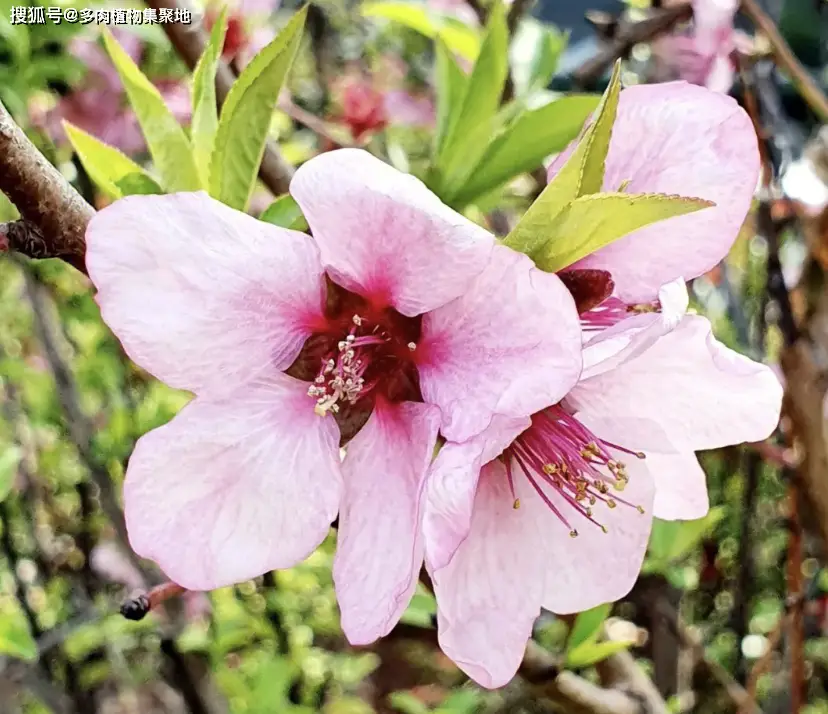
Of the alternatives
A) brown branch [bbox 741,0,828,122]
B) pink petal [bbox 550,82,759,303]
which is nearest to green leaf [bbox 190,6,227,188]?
pink petal [bbox 550,82,759,303]

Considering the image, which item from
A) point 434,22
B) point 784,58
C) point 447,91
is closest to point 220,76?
point 447,91

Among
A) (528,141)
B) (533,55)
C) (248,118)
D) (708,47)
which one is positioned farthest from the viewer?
(708,47)

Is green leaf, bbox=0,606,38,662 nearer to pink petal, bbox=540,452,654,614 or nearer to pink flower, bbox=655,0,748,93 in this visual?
pink petal, bbox=540,452,654,614

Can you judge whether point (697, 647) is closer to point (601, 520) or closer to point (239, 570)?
point (601, 520)

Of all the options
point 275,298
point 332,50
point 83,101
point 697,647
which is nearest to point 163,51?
point 83,101

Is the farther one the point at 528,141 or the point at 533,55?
the point at 533,55

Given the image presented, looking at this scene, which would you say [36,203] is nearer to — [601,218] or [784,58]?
[601,218]
